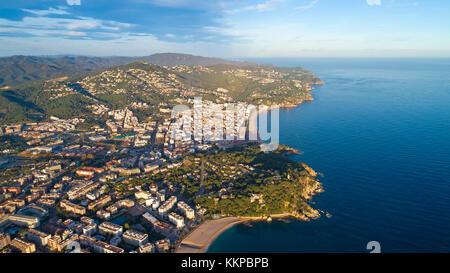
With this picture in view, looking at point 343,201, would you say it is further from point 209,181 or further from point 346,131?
point 346,131

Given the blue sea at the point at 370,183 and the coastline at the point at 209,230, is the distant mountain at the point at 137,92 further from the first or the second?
the coastline at the point at 209,230

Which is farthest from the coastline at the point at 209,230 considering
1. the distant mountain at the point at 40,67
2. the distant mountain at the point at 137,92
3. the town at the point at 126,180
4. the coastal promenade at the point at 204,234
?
the distant mountain at the point at 40,67

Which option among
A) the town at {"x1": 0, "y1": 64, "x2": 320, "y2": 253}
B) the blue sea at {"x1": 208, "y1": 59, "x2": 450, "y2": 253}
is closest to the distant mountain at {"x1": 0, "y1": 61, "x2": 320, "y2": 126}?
the town at {"x1": 0, "y1": 64, "x2": 320, "y2": 253}

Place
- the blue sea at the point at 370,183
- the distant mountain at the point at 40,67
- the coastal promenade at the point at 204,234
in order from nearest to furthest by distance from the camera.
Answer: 1. the coastal promenade at the point at 204,234
2. the blue sea at the point at 370,183
3. the distant mountain at the point at 40,67

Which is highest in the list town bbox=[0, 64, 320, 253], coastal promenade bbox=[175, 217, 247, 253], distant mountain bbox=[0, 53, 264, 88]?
distant mountain bbox=[0, 53, 264, 88]

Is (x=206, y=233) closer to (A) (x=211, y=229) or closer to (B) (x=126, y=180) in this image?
(A) (x=211, y=229)

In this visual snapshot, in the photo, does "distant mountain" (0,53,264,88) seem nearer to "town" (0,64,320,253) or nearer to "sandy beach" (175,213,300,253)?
"town" (0,64,320,253)
